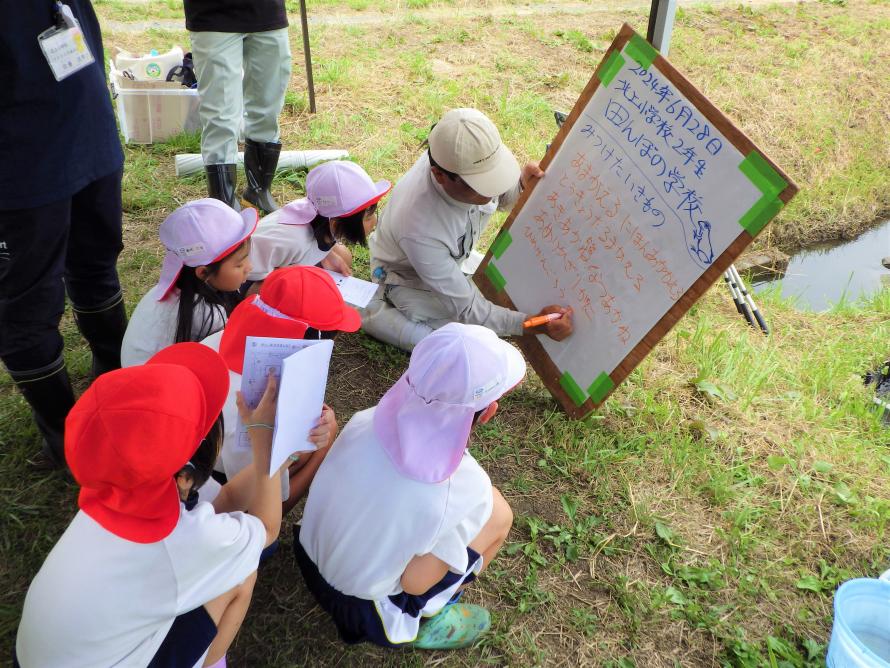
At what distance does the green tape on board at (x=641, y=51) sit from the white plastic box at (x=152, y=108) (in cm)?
289

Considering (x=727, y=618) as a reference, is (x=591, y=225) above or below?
above

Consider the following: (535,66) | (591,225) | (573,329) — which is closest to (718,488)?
(573,329)

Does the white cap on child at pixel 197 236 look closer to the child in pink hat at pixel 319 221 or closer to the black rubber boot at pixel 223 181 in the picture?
the child in pink hat at pixel 319 221

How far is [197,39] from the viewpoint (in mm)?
3156

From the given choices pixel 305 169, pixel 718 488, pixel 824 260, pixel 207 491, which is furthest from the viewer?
pixel 824 260

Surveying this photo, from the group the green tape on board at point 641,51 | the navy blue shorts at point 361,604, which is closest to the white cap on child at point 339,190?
the green tape on board at point 641,51

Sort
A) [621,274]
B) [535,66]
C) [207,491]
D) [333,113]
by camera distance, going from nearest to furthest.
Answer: [207,491] → [621,274] → [333,113] → [535,66]

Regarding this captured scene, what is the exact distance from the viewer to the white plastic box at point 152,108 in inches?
159

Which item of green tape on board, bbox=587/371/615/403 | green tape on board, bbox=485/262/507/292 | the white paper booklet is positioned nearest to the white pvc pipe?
the white paper booklet

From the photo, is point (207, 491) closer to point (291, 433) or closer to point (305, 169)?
point (291, 433)

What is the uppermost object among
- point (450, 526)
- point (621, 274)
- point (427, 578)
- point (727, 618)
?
point (621, 274)

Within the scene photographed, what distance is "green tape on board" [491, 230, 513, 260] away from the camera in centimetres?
271

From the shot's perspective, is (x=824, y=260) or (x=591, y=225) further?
(x=824, y=260)

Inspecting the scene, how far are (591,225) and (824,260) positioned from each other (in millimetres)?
3787
